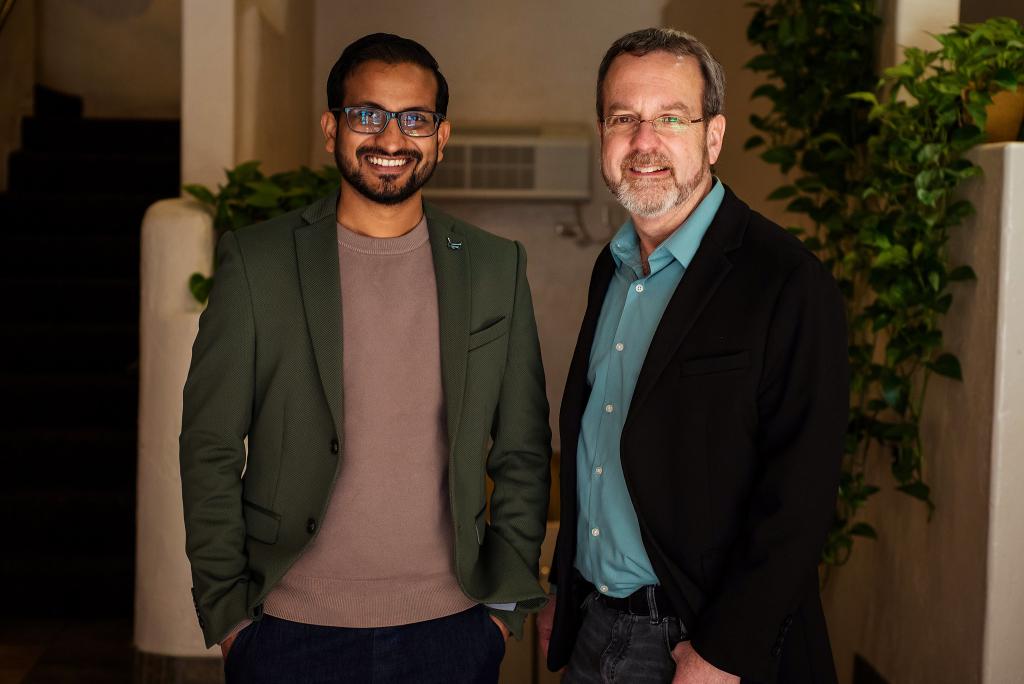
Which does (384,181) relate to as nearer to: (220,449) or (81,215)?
(220,449)

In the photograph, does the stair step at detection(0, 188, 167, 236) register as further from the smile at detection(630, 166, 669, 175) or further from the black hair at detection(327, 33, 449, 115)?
the smile at detection(630, 166, 669, 175)

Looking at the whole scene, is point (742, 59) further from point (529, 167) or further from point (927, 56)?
point (927, 56)

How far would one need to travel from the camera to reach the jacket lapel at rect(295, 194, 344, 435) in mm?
1740

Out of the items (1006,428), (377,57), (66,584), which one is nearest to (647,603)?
(377,57)

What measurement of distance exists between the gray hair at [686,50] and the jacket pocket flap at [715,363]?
42 centimetres

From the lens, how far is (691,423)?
5.29 feet

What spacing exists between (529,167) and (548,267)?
1.91 feet

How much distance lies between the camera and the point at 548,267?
5.98 m

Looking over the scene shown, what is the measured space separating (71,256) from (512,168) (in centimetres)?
225

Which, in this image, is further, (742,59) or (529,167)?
(529,167)

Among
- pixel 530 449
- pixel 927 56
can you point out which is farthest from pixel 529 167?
pixel 530 449

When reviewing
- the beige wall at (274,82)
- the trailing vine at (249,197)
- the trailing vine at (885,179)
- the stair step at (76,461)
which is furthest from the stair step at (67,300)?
the trailing vine at (885,179)

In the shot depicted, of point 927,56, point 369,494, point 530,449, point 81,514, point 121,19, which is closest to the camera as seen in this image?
point 369,494

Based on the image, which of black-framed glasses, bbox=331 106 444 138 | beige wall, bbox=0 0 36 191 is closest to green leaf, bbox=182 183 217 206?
black-framed glasses, bbox=331 106 444 138
